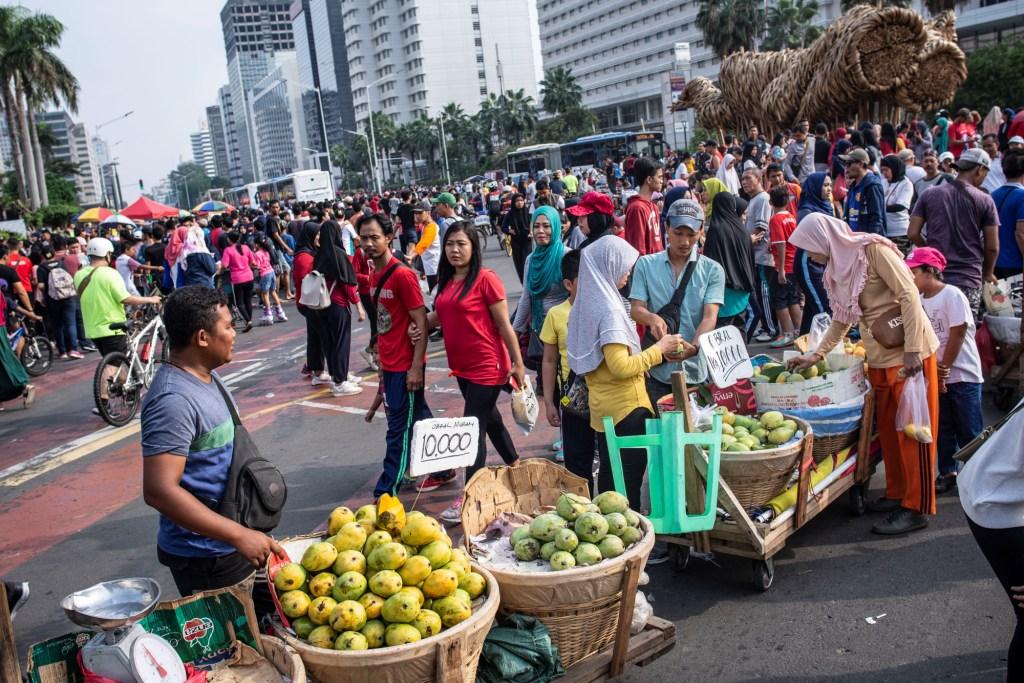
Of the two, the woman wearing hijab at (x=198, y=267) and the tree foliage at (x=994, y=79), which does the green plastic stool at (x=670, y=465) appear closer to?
the woman wearing hijab at (x=198, y=267)

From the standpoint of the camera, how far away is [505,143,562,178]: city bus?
5103cm

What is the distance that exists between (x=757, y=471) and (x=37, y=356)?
12.7 metres

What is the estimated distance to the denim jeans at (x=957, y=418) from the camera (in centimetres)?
528

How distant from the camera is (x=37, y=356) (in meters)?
13.6

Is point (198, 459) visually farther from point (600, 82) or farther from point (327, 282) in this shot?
point (600, 82)

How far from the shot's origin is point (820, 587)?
Result: 175 inches

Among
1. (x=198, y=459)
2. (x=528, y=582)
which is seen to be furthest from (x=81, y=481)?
(x=528, y=582)

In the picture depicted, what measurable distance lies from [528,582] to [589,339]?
1491 mm

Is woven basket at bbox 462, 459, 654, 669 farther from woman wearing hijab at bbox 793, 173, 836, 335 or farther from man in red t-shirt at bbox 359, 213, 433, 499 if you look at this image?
woman wearing hijab at bbox 793, 173, 836, 335

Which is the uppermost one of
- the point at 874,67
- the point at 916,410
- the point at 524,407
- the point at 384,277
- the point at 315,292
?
the point at 874,67

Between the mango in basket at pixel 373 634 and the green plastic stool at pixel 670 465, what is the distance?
1.52 m

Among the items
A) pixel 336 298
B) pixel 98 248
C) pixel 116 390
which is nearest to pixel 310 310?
pixel 336 298

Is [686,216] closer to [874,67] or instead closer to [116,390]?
[116,390]

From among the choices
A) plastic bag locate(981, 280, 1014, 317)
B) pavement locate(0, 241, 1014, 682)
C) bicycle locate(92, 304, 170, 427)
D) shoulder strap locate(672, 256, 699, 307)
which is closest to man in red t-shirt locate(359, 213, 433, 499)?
pavement locate(0, 241, 1014, 682)
